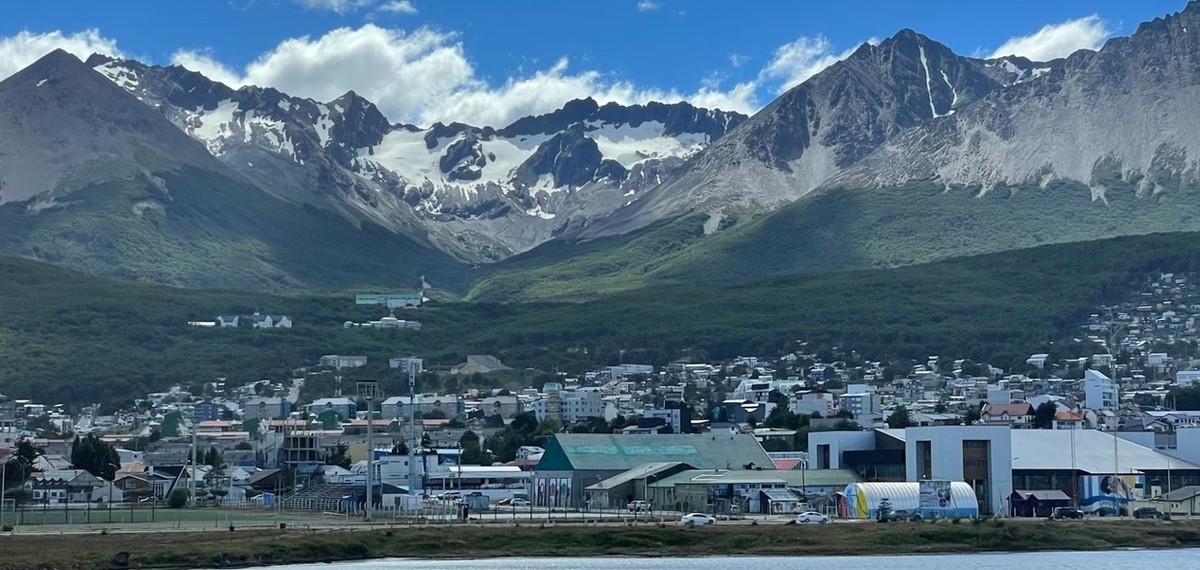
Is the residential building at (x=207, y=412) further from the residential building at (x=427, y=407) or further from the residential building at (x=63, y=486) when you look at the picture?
the residential building at (x=63, y=486)

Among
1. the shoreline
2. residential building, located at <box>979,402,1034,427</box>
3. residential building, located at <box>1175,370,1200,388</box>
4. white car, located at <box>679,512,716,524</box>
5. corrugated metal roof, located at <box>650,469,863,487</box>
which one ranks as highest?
residential building, located at <box>1175,370,1200,388</box>

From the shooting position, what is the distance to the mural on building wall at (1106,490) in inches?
3809

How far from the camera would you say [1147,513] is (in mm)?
94812

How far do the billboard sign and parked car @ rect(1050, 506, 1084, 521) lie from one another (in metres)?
6.23

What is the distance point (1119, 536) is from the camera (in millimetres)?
83312

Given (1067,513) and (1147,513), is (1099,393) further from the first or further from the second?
(1067,513)

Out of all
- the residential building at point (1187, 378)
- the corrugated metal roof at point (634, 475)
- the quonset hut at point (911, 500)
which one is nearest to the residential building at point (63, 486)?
the corrugated metal roof at point (634, 475)

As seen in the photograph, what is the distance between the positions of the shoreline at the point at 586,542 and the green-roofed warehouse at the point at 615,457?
25.5 metres

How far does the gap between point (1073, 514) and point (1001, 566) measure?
23.8 meters

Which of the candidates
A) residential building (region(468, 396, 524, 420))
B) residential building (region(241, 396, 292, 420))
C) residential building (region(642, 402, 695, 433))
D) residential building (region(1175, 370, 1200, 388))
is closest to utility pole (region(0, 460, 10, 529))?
residential building (region(642, 402, 695, 433))

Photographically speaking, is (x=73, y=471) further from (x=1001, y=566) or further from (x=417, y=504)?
(x=1001, y=566)

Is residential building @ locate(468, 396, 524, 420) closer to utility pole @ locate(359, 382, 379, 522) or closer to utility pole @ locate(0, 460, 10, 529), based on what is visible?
utility pole @ locate(0, 460, 10, 529)

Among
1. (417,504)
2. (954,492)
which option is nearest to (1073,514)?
(954,492)

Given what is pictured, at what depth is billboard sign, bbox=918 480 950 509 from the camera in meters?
91.2
